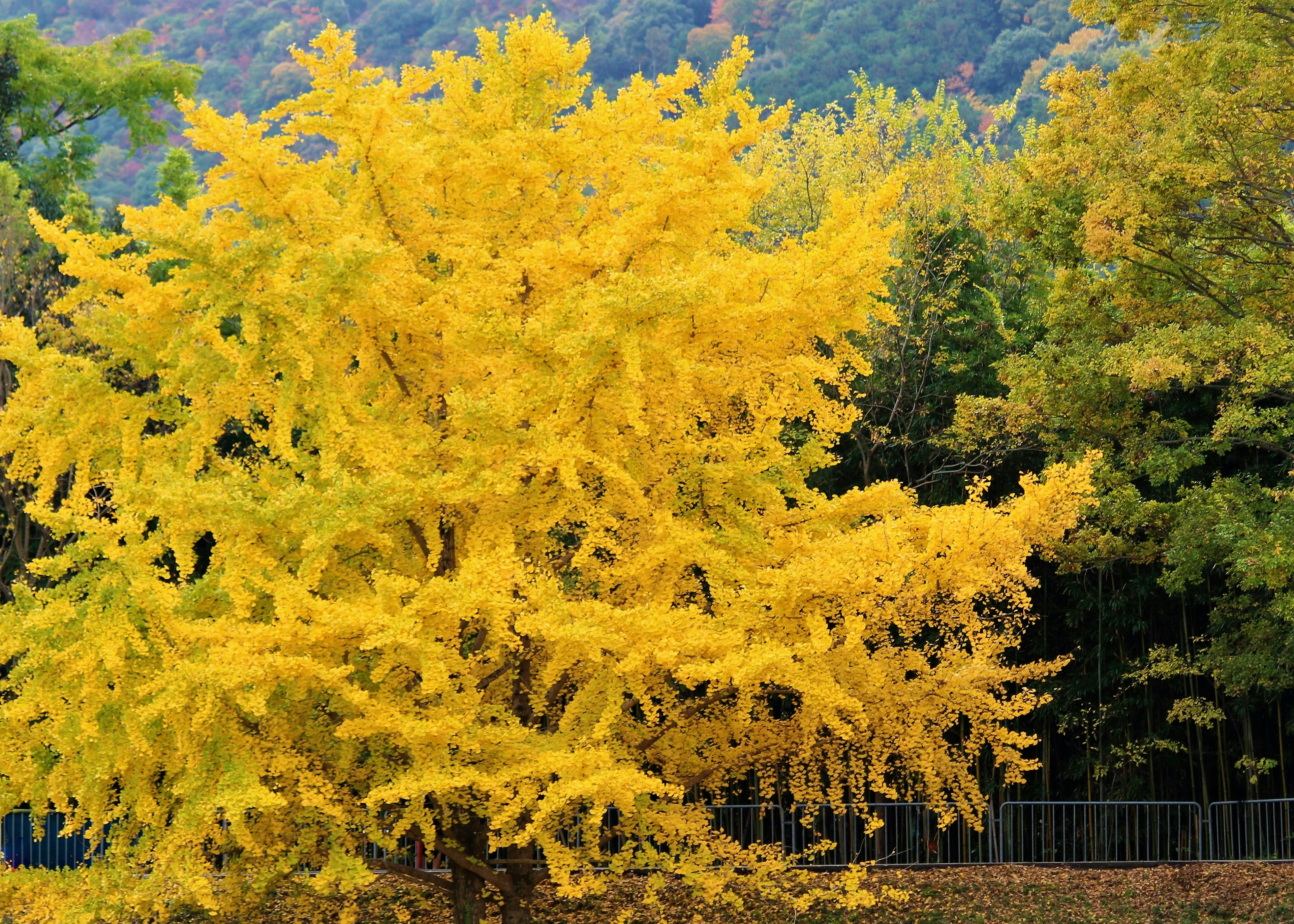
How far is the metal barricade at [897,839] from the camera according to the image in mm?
14164

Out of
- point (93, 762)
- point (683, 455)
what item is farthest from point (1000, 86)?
point (93, 762)

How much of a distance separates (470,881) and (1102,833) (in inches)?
327

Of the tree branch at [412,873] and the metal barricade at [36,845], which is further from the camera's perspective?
the metal barricade at [36,845]

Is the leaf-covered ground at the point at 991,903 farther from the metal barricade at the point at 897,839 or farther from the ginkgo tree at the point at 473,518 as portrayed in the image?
the ginkgo tree at the point at 473,518

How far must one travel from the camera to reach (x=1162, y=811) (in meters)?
15.8

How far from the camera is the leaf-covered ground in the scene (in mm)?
11734

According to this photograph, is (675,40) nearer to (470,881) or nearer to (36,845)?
(36,845)

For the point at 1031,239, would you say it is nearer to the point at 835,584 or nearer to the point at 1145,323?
the point at 1145,323

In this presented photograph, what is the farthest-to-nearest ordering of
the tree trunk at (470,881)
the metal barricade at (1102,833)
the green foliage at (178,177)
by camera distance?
the green foliage at (178,177)
the metal barricade at (1102,833)
the tree trunk at (470,881)

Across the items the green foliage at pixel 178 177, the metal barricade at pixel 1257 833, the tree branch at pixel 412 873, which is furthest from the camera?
the green foliage at pixel 178 177

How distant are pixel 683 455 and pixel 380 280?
229 centimetres

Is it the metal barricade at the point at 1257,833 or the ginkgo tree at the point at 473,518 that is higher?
the ginkgo tree at the point at 473,518

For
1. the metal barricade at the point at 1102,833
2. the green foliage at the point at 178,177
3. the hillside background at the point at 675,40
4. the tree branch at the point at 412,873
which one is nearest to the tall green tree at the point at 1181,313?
the metal barricade at the point at 1102,833

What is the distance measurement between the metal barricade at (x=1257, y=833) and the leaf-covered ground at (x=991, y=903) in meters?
1.07
